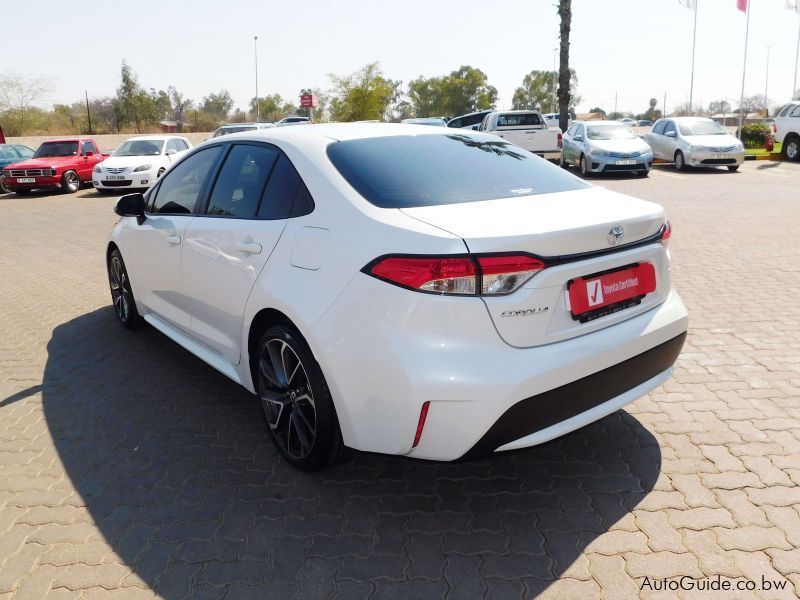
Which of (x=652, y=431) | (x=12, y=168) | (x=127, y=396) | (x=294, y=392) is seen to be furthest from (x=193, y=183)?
(x=12, y=168)

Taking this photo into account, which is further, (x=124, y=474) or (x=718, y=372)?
(x=718, y=372)

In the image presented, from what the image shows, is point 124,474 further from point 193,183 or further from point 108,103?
point 108,103

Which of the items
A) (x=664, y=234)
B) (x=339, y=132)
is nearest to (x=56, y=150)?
(x=339, y=132)

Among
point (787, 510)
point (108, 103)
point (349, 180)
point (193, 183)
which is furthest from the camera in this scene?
point (108, 103)

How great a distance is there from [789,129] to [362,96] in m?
34.9

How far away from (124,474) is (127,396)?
3.58 feet

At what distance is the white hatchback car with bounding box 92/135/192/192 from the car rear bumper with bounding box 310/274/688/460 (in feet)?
52.8

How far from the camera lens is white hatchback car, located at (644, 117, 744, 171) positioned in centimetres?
1862

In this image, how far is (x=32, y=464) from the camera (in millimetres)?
3566

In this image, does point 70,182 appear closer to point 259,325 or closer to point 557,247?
point 259,325

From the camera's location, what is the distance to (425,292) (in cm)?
255

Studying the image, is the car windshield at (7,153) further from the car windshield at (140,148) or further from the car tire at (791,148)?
the car tire at (791,148)

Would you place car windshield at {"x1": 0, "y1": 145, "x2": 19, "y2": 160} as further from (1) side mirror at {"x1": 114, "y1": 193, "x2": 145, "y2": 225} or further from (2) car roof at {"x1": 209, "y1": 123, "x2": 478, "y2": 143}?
(2) car roof at {"x1": 209, "y1": 123, "x2": 478, "y2": 143}

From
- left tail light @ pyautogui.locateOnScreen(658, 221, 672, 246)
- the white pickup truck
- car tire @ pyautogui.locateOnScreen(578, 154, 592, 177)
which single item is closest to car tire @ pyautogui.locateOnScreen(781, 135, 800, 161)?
car tire @ pyautogui.locateOnScreen(578, 154, 592, 177)
